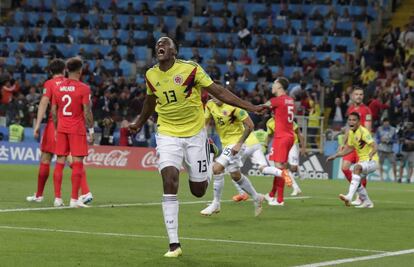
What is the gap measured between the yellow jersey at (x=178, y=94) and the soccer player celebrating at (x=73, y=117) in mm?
5757

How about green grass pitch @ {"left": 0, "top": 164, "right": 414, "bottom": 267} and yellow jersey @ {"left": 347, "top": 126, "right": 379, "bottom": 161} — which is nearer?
green grass pitch @ {"left": 0, "top": 164, "right": 414, "bottom": 267}

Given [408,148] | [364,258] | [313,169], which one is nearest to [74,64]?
[364,258]

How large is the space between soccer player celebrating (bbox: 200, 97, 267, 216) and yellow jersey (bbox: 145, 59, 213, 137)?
5.11m

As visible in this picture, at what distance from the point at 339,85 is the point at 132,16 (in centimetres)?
1147

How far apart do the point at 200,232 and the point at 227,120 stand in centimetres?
446

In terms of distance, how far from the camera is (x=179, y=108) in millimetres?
12867

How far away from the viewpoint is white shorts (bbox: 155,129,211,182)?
41.7 ft

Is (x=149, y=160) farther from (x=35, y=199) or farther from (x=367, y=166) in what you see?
(x=35, y=199)

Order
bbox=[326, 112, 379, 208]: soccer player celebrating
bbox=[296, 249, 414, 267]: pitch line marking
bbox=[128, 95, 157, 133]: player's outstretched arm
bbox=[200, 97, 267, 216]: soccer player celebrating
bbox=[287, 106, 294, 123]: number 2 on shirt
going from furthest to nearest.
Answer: bbox=[287, 106, 294, 123]: number 2 on shirt
bbox=[326, 112, 379, 208]: soccer player celebrating
bbox=[200, 97, 267, 216]: soccer player celebrating
bbox=[128, 95, 157, 133]: player's outstretched arm
bbox=[296, 249, 414, 267]: pitch line marking

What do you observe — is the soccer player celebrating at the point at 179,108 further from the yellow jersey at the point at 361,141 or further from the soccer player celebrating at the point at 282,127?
the yellow jersey at the point at 361,141

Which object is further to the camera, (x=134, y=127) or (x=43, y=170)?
(x=43, y=170)

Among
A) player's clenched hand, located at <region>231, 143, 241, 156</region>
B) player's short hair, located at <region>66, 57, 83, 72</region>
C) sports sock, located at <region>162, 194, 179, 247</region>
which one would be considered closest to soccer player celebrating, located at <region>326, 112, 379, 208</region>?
player's clenched hand, located at <region>231, 143, 241, 156</region>

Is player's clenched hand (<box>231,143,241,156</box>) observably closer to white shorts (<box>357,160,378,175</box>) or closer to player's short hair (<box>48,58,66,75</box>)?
player's short hair (<box>48,58,66,75</box>)

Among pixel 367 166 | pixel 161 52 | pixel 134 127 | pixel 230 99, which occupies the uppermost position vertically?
pixel 161 52
